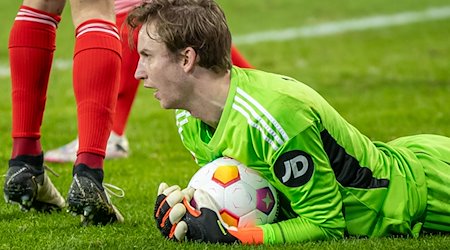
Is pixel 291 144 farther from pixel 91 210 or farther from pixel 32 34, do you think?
pixel 32 34

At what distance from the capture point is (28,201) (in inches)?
196

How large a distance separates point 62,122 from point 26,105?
4068 millimetres

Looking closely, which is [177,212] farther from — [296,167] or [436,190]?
[436,190]

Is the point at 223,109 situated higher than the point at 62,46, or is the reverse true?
the point at 223,109

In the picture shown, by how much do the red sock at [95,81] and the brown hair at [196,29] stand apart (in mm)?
432

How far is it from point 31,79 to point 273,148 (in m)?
1.39

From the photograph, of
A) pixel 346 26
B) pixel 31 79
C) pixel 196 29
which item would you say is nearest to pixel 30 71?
pixel 31 79

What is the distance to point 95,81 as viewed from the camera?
4801 millimetres

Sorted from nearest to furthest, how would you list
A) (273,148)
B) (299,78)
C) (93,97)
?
(273,148)
(93,97)
(299,78)

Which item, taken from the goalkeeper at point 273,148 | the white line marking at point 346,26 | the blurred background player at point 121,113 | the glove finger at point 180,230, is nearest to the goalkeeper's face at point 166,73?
the goalkeeper at point 273,148

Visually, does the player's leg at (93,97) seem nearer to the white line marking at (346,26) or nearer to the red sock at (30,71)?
the red sock at (30,71)

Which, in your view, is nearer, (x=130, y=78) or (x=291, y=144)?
(x=291, y=144)

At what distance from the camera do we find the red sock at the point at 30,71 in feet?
16.7

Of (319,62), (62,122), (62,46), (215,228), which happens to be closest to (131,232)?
(215,228)
